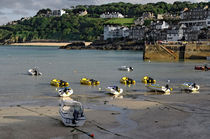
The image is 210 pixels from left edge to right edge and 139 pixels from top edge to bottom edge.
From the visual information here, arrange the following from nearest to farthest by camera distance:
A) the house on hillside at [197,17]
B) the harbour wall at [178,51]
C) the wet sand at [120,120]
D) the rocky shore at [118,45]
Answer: the wet sand at [120,120]
the harbour wall at [178,51]
the house on hillside at [197,17]
the rocky shore at [118,45]

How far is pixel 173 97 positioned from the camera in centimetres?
3123

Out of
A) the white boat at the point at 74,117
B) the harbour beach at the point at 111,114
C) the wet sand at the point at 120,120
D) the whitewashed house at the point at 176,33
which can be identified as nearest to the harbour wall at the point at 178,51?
the whitewashed house at the point at 176,33

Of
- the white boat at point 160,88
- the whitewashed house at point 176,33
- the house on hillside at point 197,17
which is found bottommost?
the white boat at point 160,88

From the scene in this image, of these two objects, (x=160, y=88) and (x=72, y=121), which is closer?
(x=72, y=121)

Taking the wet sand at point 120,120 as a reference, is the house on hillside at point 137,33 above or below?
above

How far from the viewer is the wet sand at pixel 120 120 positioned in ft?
61.0

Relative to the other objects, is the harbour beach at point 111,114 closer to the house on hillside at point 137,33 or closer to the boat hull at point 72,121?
the boat hull at point 72,121

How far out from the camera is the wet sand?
731 inches

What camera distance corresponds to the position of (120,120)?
71.4 ft

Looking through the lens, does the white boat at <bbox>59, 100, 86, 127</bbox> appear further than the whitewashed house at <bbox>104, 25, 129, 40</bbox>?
No

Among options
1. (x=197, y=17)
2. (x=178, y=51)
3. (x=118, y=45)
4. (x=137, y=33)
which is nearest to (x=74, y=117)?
(x=178, y=51)

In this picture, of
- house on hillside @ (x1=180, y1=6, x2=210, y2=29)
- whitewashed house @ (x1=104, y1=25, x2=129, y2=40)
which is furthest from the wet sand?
whitewashed house @ (x1=104, y1=25, x2=129, y2=40)

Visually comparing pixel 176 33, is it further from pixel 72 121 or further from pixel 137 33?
pixel 72 121

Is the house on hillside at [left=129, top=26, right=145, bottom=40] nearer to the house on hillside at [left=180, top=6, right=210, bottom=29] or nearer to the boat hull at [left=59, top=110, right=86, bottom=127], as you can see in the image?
the house on hillside at [left=180, top=6, right=210, bottom=29]
